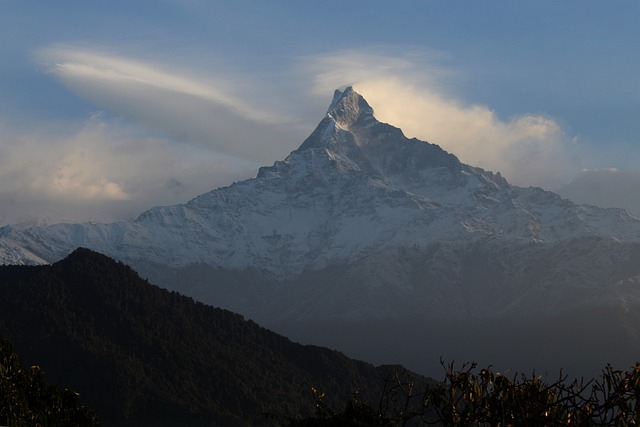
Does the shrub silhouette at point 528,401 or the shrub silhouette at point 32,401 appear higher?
the shrub silhouette at point 528,401

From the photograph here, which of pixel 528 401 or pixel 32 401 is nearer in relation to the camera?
pixel 528 401

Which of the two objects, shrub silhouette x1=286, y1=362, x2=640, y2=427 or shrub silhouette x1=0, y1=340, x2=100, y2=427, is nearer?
shrub silhouette x1=286, y1=362, x2=640, y2=427

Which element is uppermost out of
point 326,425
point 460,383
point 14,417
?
point 460,383

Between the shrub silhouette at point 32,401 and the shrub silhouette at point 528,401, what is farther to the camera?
the shrub silhouette at point 32,401

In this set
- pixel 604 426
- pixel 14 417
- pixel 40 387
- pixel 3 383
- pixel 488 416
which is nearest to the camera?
pixel 604 426

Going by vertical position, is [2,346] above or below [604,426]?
below

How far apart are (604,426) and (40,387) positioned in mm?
54151

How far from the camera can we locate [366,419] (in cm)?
7906

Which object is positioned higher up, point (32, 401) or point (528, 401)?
point (528, 401)

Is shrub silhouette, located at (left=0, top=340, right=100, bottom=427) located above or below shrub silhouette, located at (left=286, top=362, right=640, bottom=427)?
below

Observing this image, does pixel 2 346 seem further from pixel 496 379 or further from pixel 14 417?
pixel 496 379

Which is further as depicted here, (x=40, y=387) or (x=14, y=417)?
(x=40, y=387)

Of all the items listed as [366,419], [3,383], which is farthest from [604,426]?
[3,383]

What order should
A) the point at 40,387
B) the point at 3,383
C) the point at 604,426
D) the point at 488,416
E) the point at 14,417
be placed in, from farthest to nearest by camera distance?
the point at 40,387
the point at 3,383
the point at 14,417
the point at 488,416
the point at 604,426
